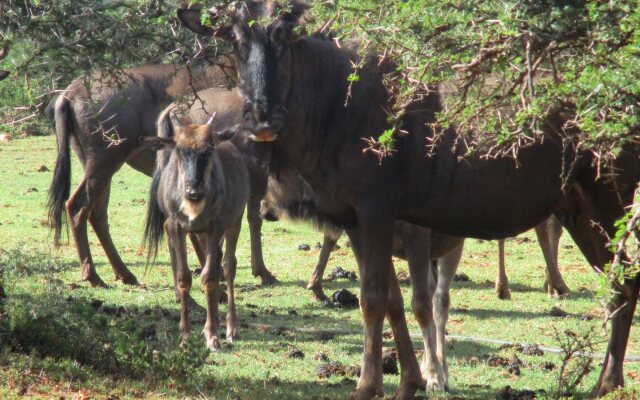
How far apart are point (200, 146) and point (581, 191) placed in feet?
11.6

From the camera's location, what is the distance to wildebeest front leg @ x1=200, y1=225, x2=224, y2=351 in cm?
909

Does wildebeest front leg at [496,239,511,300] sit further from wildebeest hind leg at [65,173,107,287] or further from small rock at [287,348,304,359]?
wildebeest hind leg at [65,173,107,287]

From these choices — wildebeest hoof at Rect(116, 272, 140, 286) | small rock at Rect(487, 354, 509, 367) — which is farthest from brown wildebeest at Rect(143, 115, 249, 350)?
small rock at Rect(487, 354, 509, 367)

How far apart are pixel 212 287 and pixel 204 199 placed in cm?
76

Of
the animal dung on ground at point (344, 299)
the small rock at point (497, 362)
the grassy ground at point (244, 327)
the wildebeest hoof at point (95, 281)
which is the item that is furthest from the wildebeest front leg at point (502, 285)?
the wildebeest hoof at point (95, 281)

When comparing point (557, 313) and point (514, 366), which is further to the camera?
point (557, 313)

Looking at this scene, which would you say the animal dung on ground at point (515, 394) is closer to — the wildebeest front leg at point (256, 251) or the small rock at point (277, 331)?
the small rock at point (277, 331)

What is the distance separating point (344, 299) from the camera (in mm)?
11188

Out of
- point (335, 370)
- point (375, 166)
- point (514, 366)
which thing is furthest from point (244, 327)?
point (375, 166)

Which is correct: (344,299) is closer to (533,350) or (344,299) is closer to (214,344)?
(214,344)

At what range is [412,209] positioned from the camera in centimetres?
676

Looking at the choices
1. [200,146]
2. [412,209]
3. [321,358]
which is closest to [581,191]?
[412,209]

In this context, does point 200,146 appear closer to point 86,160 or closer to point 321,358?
point 321,358

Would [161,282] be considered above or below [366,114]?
below
